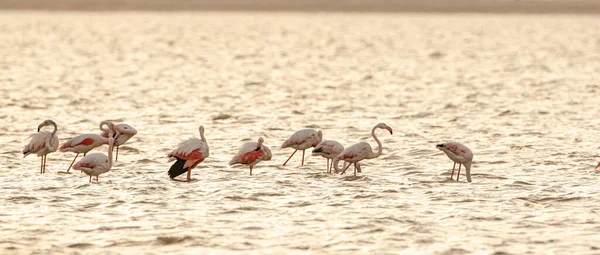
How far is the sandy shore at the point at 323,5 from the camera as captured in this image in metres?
118

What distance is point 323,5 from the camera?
124 metres

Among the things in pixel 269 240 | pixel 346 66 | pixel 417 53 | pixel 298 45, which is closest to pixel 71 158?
pixel 269 240

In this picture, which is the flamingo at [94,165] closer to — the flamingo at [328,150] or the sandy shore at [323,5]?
the flamingo at [328,150]

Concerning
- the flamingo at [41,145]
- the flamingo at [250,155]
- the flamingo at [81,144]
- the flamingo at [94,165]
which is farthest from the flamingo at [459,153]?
the flamingo at [41,145]

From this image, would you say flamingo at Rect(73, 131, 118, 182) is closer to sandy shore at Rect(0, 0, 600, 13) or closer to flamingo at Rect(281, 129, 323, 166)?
flamingo at Rect(281, 129, 323, 166)

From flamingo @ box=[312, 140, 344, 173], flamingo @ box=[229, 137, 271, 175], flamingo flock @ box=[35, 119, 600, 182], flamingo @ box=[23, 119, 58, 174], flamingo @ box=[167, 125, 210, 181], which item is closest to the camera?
flamingo flock @ box=[35, 119, 600, 182]

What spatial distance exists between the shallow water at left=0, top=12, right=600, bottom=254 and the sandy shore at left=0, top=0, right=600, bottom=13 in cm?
7615

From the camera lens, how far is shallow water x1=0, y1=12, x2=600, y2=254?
1141 cm

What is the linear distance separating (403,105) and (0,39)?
41914mm

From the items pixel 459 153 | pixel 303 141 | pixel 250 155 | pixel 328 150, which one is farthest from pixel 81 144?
pixel 459 153

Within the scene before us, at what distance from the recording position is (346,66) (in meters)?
41.9

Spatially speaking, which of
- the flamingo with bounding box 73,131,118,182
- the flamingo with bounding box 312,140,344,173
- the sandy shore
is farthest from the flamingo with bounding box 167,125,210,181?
the sandy shore

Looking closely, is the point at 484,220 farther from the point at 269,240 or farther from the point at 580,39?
the point at 580,39

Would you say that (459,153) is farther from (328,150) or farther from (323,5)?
(323,5)
